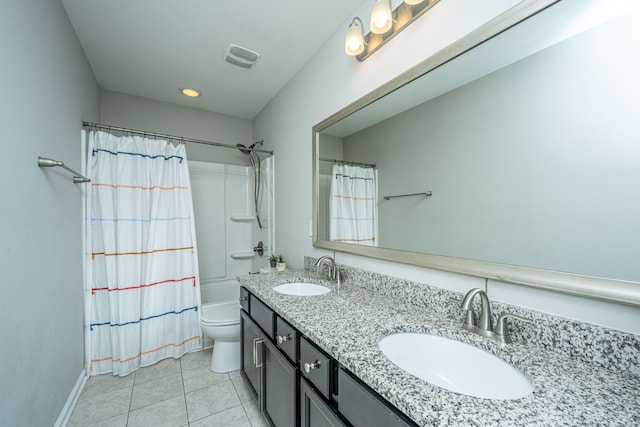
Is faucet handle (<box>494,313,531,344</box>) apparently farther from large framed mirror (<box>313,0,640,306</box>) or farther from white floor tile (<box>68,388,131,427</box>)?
white floor tile (<box>68,388,131,427</box>)

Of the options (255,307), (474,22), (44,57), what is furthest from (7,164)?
(474,22)

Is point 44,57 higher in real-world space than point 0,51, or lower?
higher

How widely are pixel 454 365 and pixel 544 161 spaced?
698 millimetres

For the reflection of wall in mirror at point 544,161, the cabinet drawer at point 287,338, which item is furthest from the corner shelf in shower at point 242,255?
the reflection of wall in mirror at point 544,161

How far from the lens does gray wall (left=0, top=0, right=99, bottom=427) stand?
98 centimetres

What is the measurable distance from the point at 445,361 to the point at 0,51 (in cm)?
193

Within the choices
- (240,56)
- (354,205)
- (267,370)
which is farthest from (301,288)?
(240,56)

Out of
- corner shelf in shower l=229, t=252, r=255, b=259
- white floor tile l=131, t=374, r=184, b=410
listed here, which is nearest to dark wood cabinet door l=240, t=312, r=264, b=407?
white floor tile l=131, t=374, r=184, b=410

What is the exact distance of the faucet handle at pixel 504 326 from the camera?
79 centimetres

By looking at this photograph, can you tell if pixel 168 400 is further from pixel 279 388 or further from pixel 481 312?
pixel 481 312

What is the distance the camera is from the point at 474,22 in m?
0.94

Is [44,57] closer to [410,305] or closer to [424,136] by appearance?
[424,136]

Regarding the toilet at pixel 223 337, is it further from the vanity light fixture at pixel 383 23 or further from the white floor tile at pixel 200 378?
the vanity light fixture at pixel 383 23

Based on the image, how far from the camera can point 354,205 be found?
1581 mm
